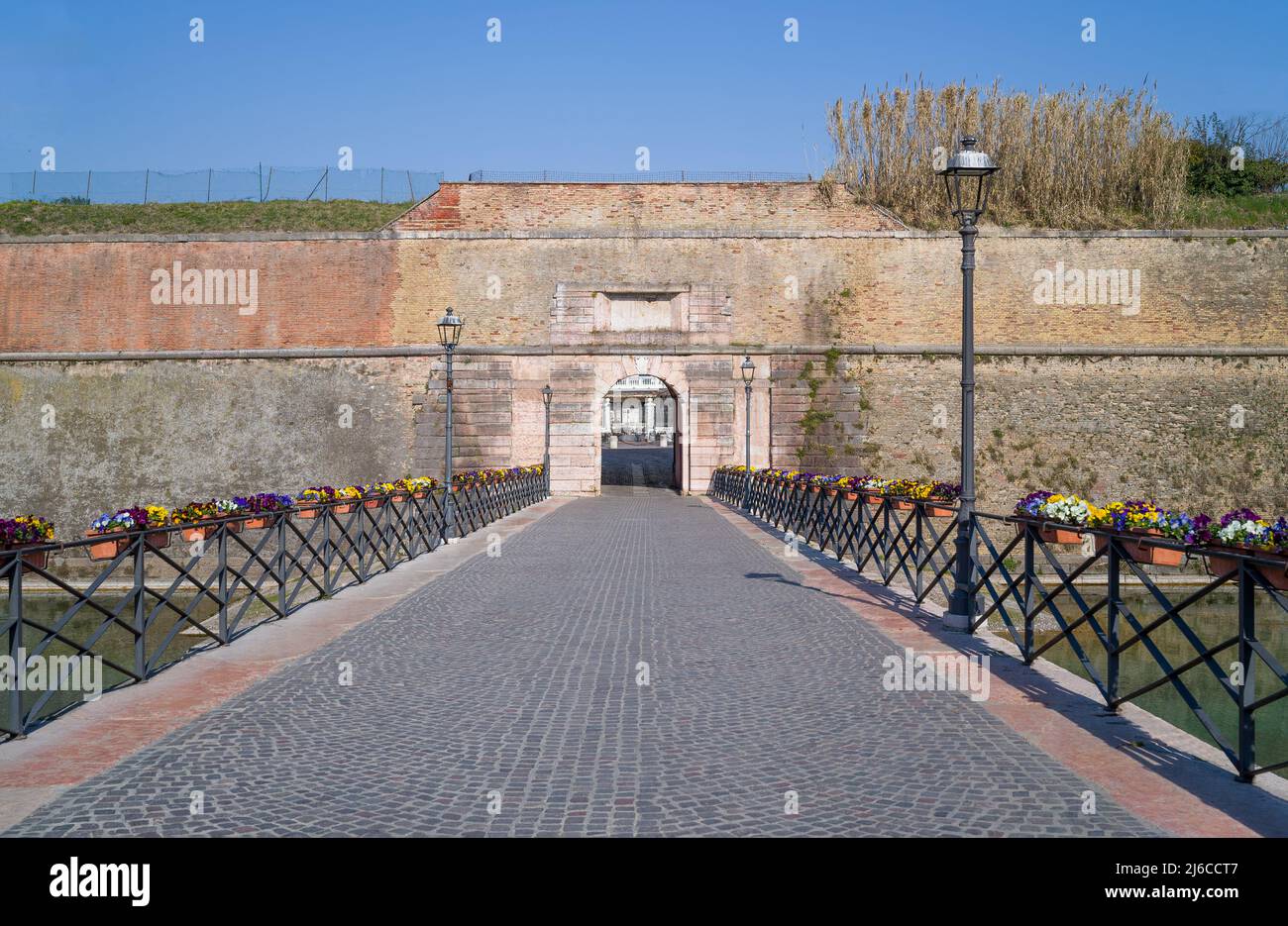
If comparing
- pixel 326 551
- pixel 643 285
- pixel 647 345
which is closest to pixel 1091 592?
pixel 647 345

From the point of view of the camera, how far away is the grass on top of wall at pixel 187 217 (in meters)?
28.3

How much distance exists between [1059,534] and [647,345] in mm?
21865

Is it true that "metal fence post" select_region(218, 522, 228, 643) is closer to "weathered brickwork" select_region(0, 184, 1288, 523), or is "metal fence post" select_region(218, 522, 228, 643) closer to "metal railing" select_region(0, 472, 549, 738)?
"metal railing" select_region(0, 472, 549, 738)

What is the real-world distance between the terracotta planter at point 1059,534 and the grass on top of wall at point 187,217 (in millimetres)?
24763

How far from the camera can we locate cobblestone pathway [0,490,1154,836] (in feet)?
12.4

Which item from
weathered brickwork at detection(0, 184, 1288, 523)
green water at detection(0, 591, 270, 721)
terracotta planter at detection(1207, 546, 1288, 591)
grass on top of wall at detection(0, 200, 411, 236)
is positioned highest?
grass on top of wall at detection(0, 200, 411, 236)

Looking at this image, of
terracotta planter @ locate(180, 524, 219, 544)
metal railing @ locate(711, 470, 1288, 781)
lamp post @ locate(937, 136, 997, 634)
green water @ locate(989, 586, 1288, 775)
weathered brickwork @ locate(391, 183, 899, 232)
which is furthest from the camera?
weathered brickwork @ locate(391, 183, 899, 232)

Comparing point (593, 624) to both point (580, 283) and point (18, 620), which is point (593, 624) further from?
point (580, 283)

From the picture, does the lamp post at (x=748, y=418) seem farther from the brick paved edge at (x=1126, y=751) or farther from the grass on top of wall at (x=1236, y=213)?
the brick paved edge at (x=1126, y=751)

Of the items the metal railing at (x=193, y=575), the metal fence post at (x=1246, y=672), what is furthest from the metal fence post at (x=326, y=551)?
the metal fence post at (x=1246, y=672)

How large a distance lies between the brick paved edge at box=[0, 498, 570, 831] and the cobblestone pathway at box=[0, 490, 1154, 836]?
14 centimetres

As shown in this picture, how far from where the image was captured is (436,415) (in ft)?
91.1

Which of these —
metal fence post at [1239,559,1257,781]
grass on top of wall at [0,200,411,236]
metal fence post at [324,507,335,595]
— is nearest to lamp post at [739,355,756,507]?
grass on top of wall at [0,200,411,236]

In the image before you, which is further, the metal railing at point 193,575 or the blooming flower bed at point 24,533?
the blooming flower bed at point 24,533
